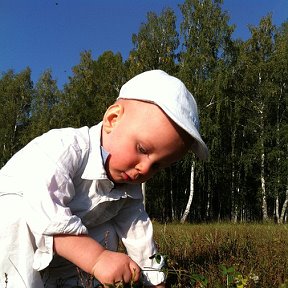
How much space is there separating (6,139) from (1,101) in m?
3.35

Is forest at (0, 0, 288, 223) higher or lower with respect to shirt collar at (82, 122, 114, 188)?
higher

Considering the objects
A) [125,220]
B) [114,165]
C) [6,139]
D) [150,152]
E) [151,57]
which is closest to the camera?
[150,152]

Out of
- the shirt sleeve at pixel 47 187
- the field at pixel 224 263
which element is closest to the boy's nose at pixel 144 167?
the shirt sleeve at pixel 47 187

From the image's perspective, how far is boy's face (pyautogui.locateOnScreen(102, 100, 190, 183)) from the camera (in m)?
2.09

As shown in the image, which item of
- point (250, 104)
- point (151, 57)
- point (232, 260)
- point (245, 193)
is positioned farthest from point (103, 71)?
point (232, 260)

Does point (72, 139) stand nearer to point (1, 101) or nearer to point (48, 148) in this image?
point (48, 148)

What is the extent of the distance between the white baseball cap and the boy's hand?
0.63 m

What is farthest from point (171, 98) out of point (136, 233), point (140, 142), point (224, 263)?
point (224, 263)

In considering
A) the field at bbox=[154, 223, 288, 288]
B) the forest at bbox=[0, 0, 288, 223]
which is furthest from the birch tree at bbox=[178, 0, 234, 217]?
the field at bbox=[154, 223, 288, 288]

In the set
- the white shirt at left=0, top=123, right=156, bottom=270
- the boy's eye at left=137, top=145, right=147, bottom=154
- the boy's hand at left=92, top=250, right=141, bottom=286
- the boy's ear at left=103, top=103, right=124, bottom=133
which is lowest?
the boy's hand at left=92, top=250, right=141, bottom=286

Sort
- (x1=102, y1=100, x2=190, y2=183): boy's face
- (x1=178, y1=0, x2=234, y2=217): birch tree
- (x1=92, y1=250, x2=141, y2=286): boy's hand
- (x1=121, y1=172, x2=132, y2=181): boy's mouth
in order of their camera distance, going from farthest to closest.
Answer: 1. (x1=178, y1=0, x2=234, y2=217): birch tree
2. (x1=121, y1=172, x2=132, y2=181): boy's mouth
3. (x1=102, y1=100, x2=190, y2=183): boy's face
4. (x1=92, y1=250, x2=141, y2=286): boy's hand

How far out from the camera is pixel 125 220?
2.73 meters

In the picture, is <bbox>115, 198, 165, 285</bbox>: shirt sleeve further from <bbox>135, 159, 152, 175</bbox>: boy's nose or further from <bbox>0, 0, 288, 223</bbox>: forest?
<bbox>0, 0, 288, 223</bbox>: forest

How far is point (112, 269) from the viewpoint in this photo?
1.89 meters
